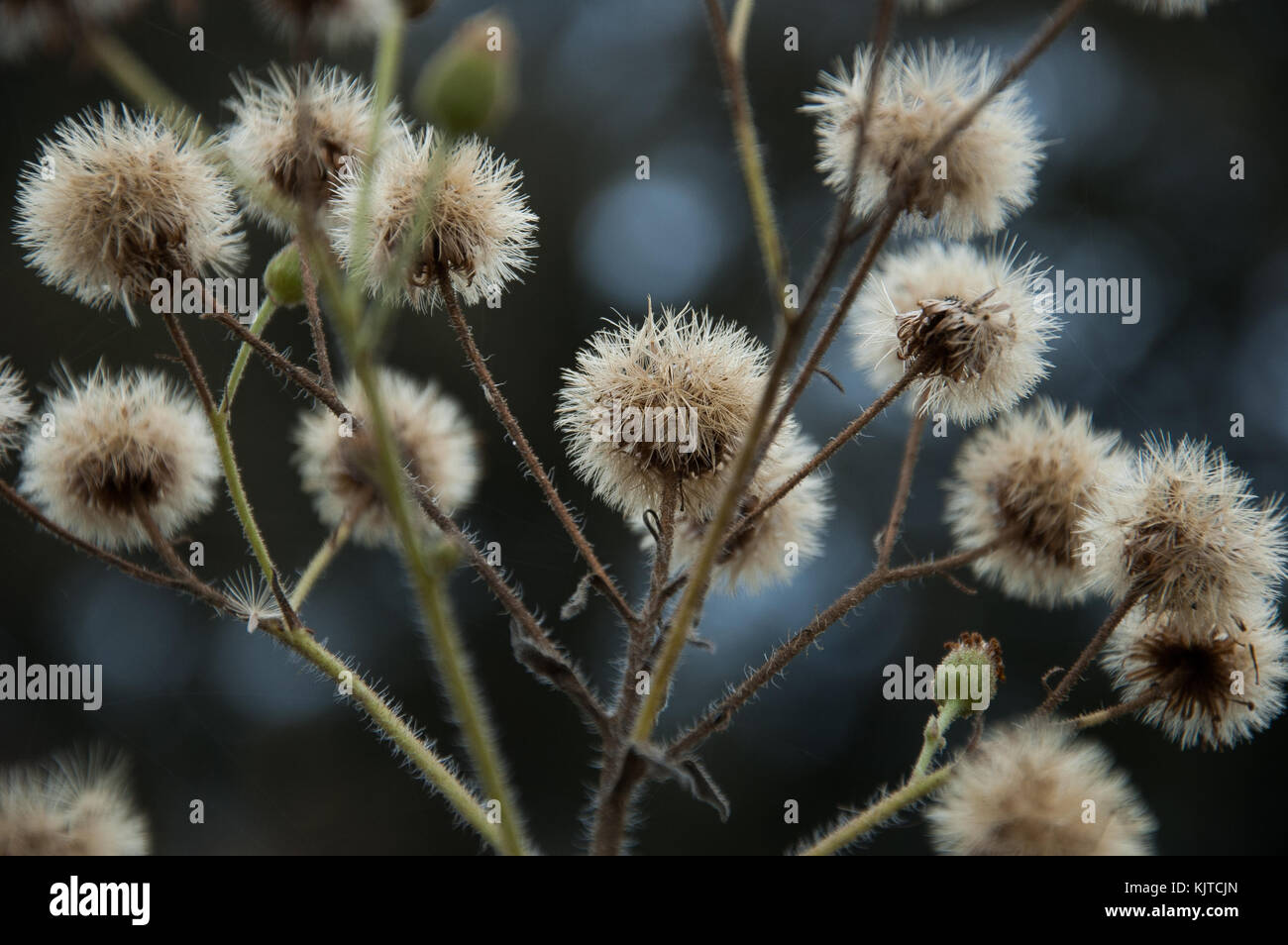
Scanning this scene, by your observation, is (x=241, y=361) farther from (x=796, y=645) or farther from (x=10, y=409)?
(x=796, y=645)

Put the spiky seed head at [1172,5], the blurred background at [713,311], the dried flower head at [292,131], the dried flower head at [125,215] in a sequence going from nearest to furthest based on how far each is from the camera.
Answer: the spiky seed head at [1172,5] < the dried flower head at [125,215] < the dried flower head at [292,131] < the blurred background at [713,311]

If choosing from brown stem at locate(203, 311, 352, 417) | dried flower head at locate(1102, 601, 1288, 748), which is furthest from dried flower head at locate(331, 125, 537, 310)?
dried flower head at locate(1102, 601, 1288, 748)

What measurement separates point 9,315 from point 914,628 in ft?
8.41

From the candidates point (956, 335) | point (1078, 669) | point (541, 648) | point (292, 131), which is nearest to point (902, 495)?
point (956, 335)

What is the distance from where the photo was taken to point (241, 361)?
977 millimetres

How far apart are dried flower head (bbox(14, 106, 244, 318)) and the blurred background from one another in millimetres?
Result: 997

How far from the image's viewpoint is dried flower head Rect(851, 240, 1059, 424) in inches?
38.0

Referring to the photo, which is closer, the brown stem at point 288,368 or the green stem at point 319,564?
the brown stem at point 288,368

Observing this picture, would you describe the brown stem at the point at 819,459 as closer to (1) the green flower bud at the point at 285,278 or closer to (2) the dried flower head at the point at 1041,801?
(2) the dried flower head at the point at 1041,801

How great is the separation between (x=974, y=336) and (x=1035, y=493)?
0.88ft

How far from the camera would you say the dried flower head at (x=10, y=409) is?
0.96m

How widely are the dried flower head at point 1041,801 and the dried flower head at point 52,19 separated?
2.34ft

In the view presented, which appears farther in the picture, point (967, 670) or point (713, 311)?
point (713, 311)

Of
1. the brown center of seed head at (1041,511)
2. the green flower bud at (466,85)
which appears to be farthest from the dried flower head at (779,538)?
the green flower bud at (466,85)
